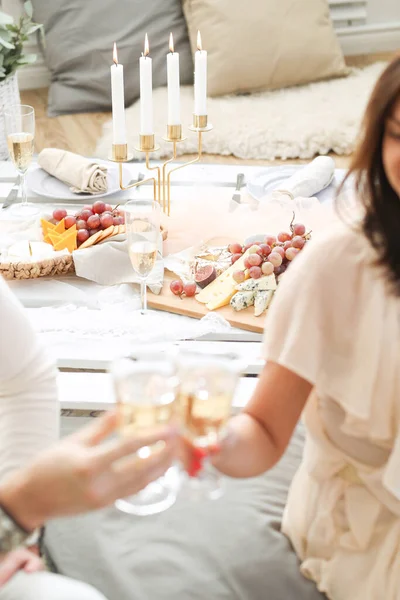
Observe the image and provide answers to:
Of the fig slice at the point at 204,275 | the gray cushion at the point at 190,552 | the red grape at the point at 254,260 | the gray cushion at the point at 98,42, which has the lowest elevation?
the gray cushion at the point at 190,552

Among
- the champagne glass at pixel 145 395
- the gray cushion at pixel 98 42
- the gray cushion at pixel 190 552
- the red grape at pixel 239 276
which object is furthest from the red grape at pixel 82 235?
the gray cushion at pixel 98 42

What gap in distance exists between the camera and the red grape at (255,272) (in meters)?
1.62

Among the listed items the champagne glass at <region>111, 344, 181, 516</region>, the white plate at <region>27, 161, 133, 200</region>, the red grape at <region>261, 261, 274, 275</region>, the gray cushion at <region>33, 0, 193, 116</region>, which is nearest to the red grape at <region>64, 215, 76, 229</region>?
the white plate at <region>27, 161, 133, 200</region>

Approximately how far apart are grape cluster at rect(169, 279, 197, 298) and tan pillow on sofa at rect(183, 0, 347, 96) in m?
1.88

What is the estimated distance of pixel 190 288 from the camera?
65.1 inches

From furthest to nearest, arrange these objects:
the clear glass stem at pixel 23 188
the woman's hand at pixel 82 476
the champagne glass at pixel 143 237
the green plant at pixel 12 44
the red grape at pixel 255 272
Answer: the green plant at pixel 12 44 → the clear glass stem at pixel 23 188 → the red grape at pixel 255 272 → the champagne glass at pixel 143 237 → the woman's hand at pixel 82 476

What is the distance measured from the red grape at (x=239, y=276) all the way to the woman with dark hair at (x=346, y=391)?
53 cm

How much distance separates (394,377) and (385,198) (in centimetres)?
22

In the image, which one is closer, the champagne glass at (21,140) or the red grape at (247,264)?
the red grape at (247,264)

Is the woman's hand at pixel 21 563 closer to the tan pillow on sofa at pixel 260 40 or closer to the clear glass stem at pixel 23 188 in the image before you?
the clear glass stem at pixel 23 188

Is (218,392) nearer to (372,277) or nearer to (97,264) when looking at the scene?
(372,277)

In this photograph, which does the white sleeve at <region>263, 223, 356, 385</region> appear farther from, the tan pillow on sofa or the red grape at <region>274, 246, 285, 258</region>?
the tan pillow on sofa

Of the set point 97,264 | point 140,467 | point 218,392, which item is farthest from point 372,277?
point 97,264

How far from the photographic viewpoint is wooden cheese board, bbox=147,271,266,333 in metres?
1.58
